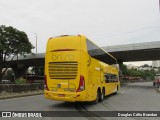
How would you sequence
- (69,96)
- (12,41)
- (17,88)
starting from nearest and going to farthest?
(69,96) → (17,88) → (12,41)

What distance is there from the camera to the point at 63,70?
1534 cm

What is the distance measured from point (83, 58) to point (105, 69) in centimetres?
612

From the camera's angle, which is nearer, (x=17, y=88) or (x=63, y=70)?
(x=63, y=70)

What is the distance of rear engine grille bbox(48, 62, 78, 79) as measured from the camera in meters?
15.1

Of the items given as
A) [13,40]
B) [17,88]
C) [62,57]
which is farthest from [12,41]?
[62,57]

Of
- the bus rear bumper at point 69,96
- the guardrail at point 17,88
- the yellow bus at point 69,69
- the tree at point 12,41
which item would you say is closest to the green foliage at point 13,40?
the tree at point 12,41

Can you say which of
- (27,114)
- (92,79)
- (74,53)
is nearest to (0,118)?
(27,114)

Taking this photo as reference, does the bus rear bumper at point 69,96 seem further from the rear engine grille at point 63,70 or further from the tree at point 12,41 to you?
the tree at point 12,41

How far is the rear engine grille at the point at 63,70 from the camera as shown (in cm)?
1515

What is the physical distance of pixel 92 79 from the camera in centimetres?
1647

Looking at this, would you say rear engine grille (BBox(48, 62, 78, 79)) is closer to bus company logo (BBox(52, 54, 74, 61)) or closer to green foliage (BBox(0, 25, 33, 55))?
bus company logo (BBox(52, 54, 74, 61))

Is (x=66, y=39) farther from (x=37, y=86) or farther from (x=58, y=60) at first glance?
(x=37, y=86)

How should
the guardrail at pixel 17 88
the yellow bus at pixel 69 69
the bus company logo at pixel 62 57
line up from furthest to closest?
the guardrail at pixel 17 88
the bus company logo at pixel 62 57
the yellow bus at pixel 69 69

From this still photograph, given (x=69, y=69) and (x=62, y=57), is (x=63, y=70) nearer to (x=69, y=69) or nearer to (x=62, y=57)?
(x=69, y=69)
